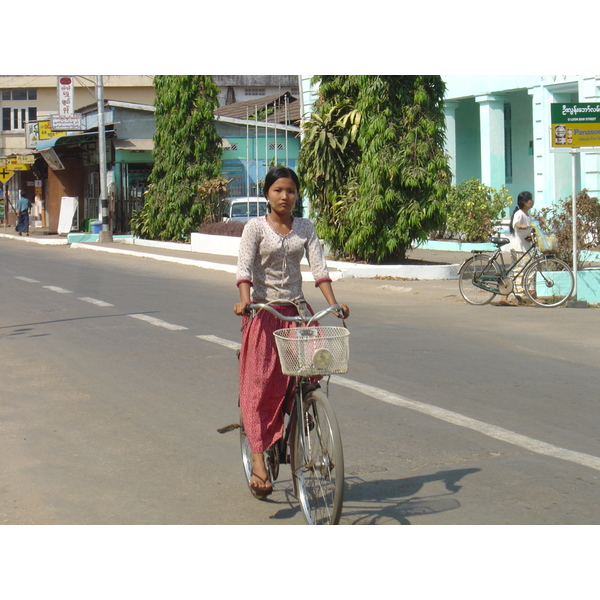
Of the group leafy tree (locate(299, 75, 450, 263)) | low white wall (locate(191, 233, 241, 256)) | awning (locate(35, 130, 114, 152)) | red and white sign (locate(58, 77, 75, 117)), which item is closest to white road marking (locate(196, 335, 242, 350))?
leafy tree (locate(299, 75, 450, 263))

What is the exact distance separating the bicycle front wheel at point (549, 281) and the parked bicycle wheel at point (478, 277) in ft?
1.67

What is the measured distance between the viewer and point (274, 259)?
514 cm

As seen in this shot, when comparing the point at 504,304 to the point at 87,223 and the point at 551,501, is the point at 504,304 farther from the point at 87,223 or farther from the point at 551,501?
the point at 87,223

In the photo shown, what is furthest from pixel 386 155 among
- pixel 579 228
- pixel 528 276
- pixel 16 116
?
pixel 16 116

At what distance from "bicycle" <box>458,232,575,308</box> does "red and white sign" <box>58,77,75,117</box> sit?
33.3 metres

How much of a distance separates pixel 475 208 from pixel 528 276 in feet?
35.9

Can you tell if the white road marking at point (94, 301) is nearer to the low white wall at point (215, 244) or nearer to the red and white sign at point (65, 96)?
the low white wall at point (215, 244)

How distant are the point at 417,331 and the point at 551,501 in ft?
23.1

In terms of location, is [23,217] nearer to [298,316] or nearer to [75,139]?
[75,139]

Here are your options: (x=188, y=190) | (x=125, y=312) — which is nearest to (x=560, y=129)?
(x=125, y=312)

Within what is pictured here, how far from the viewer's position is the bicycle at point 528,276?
14883mm

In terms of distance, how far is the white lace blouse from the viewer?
5105 mm

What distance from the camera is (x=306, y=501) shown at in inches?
188

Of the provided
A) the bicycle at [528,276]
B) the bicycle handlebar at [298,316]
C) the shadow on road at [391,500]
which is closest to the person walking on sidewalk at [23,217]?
the bicycle at [528,276]
